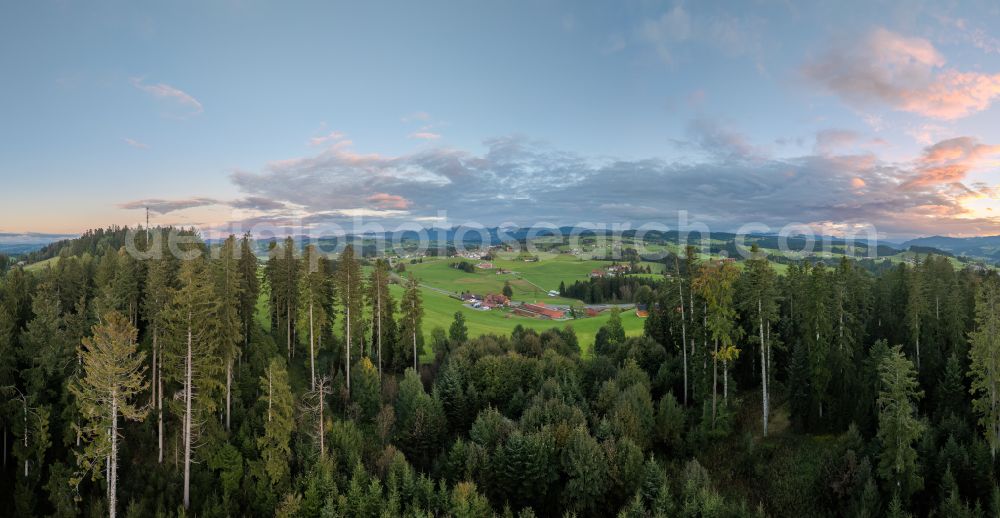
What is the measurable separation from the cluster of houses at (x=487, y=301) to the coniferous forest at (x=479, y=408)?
56.8 metres

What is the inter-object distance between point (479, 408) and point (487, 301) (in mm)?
68455

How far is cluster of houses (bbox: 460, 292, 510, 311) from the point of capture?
366 ft

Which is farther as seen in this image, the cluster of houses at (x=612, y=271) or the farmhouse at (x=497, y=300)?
the cluster of houses at (x=612, y=271)

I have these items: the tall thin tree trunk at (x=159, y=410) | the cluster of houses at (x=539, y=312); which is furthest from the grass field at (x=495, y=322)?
the tall thin tree trunk at (x=159, y=410)

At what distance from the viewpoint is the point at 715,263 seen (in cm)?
3972

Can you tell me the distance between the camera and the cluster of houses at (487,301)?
111 m

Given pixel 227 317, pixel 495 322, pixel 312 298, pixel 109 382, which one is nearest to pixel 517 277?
pixel 495 322

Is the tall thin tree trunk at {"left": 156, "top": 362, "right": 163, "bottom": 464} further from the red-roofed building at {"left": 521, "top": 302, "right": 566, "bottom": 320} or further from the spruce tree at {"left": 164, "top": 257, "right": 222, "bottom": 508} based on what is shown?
the red-roofed building at {"left": 521, "top": 302, "right": 566, "bottom": 320}

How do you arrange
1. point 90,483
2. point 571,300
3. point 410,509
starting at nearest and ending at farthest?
point 410,509 < point 90,483 < point 571,300

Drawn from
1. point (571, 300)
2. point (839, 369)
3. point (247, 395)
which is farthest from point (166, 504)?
point (571, 300)

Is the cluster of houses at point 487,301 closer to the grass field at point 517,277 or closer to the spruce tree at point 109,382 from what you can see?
the grass field at point 517,277

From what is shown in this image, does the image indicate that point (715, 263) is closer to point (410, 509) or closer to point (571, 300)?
point (410, 509)

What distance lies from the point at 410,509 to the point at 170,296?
2428 cm

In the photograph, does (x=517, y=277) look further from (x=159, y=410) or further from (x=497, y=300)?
(x=159, y=410)
